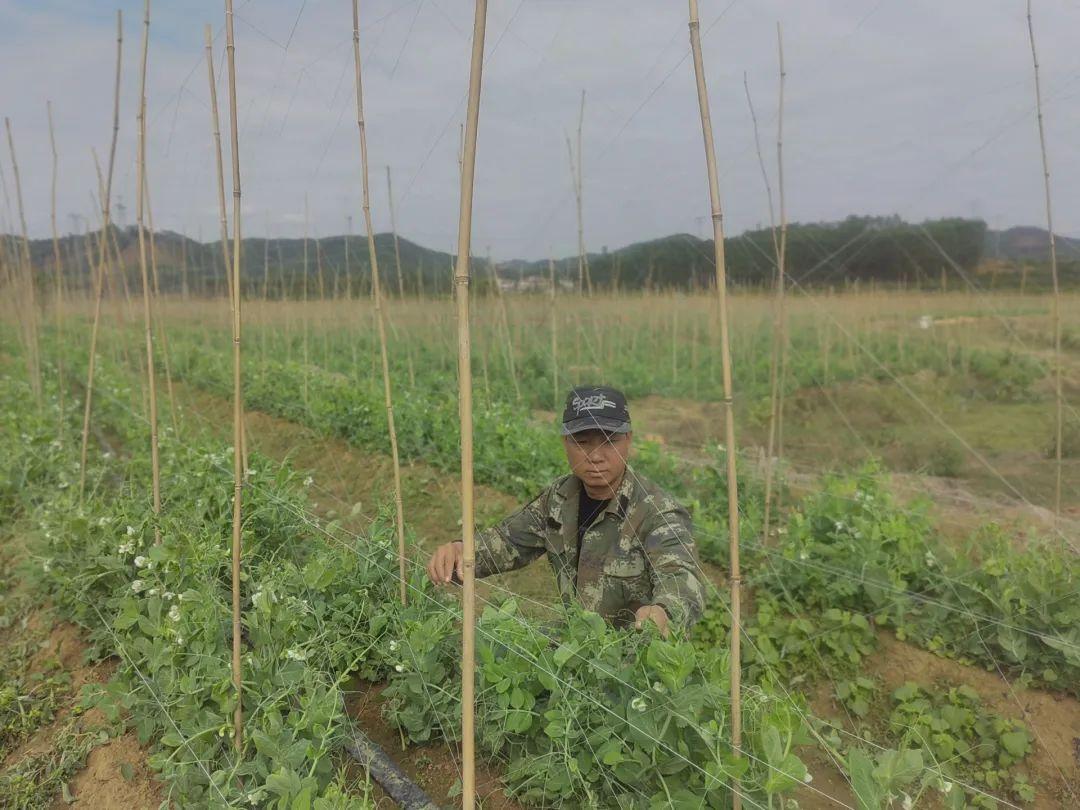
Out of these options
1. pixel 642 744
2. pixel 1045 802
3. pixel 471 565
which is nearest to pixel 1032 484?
pixel 1045 802

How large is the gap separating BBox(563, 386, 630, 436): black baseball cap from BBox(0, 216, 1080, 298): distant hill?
492 millimetres

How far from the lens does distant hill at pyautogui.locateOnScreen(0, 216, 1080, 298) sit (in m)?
3.84

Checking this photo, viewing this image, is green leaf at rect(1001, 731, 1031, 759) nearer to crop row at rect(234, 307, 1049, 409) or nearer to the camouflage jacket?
the camouflage jacket

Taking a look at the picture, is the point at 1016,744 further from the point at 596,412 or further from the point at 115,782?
the point at 115,782

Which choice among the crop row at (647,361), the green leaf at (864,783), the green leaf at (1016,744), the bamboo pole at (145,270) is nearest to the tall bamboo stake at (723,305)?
the green leaf at (864,783)

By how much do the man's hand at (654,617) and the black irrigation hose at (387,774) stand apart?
2.10 feet

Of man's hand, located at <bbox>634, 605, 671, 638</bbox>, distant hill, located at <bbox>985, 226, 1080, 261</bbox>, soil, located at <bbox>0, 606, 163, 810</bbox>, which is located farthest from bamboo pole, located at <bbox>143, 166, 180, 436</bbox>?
distant hill, located at <bbox>985, 226, 1080, 261</bbox>

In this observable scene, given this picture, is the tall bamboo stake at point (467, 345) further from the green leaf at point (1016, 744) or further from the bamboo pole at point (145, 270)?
the green leaf at point (1016, 744)

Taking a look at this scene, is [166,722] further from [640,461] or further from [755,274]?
[755,274]

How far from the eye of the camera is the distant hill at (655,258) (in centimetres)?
384

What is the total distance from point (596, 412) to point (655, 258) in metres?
8.83

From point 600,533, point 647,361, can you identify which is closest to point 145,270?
point 600,533

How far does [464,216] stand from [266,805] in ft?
4.35

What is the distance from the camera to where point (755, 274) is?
69.2 feet
